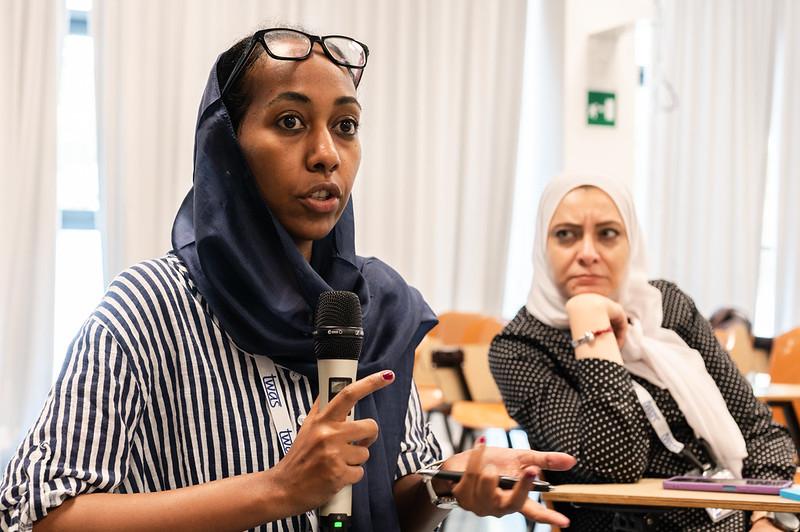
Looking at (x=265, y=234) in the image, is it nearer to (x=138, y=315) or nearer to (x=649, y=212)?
(x=138, y=315)

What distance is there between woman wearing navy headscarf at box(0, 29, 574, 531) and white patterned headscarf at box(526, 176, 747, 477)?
111 centimetres

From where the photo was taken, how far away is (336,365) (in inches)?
45.8

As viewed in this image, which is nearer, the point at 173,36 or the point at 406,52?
the point at 173,36

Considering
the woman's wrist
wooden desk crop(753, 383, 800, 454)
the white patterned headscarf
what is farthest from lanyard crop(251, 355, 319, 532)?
wooden desk crop(753, 383, 800, 454)

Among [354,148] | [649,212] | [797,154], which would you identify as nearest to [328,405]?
[354,148]

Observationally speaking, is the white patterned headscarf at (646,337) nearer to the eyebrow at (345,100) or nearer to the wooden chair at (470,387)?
the eyebrow at (345,100)

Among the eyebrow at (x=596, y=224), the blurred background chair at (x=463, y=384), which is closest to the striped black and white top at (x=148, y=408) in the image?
the eyebrow at (x=596, y=224)

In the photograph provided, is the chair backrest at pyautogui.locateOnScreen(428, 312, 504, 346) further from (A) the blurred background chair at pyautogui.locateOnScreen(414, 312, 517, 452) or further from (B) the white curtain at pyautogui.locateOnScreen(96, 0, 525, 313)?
(B) the white curtain at pyautogui.locateOnScreen(96, 0, 525, 313)

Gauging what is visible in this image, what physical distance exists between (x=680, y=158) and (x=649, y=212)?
0.53 meters

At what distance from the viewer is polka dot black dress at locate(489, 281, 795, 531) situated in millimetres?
2248

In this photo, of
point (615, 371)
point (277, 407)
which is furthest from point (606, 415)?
point (277, 407)

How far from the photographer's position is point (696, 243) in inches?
303

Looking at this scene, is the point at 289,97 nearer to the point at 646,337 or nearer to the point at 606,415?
the point at 606,415

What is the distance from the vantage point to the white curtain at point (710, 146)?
7.56 meters
